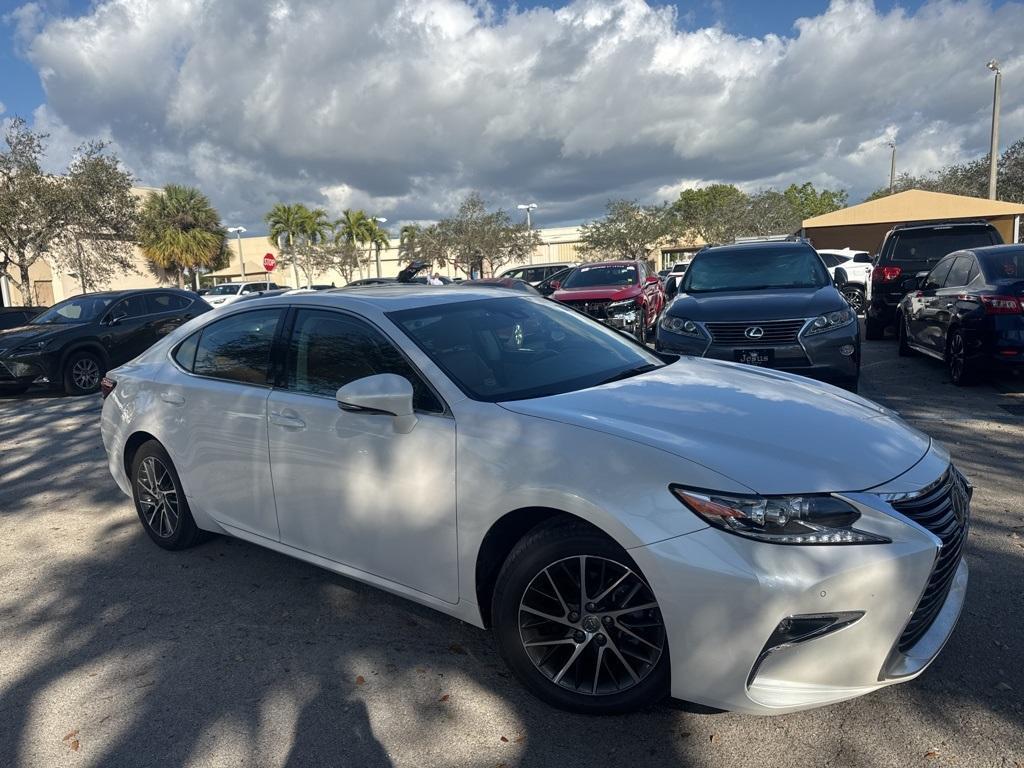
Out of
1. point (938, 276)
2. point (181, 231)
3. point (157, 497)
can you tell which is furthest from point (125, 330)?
point (181, 231)

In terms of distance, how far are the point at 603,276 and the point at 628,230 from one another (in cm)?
3496

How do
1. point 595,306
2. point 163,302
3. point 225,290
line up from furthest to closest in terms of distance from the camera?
point 225,290
point 595,306
point 163,302

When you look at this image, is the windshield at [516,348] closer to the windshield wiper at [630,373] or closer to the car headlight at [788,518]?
the windshield wiper at [630,373]

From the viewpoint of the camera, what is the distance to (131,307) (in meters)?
12.5

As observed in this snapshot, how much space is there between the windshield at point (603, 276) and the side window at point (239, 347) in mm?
11393

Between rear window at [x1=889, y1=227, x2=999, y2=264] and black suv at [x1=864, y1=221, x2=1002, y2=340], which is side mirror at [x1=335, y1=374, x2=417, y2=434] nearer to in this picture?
black suv at [x1=864, y1=221, x2=1002, y2=340]

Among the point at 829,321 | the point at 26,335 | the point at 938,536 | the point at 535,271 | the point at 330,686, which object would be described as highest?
the point at 535,271

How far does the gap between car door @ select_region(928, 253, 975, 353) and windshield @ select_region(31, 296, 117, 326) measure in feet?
39.7

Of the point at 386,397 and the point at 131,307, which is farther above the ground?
the point at 131,307

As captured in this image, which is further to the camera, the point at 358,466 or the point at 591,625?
the point at 358,466

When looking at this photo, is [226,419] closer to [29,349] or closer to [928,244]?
[29,349]

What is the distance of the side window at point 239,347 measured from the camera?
3954 mm

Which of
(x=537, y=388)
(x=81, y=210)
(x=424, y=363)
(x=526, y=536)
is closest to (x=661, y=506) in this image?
(x=526, y=536)

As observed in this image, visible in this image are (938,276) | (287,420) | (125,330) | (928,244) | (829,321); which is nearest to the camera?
(287,420)
